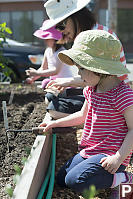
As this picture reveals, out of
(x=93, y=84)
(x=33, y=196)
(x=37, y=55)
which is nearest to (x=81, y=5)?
(x=93, y=84)

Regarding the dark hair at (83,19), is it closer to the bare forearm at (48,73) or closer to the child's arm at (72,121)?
the bare forearm at (48,73)

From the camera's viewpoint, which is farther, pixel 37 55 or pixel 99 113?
pixel 37 55

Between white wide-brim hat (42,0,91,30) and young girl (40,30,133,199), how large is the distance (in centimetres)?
82

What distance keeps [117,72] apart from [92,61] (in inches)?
7.1

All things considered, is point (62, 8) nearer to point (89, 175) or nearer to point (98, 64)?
point (98, 64)

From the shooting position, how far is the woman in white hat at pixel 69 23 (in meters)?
3.05

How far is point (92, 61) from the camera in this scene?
205 centimetres

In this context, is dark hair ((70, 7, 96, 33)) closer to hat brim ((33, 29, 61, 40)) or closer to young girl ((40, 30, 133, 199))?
hat brim ((33, 29, 61, 40))

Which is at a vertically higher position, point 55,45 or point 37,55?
point 55,45

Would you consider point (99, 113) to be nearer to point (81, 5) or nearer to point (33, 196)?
point (33, 196)

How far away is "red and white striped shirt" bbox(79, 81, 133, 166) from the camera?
2129 mm

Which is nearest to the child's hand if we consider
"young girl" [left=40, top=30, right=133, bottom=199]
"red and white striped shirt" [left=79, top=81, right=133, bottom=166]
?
"young girl" [left=40, top=30, right=133, bottom=199]

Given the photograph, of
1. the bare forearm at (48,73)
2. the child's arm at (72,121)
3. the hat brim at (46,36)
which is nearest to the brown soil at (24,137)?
the child's arm at (72,121)

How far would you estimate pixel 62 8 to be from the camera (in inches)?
124
